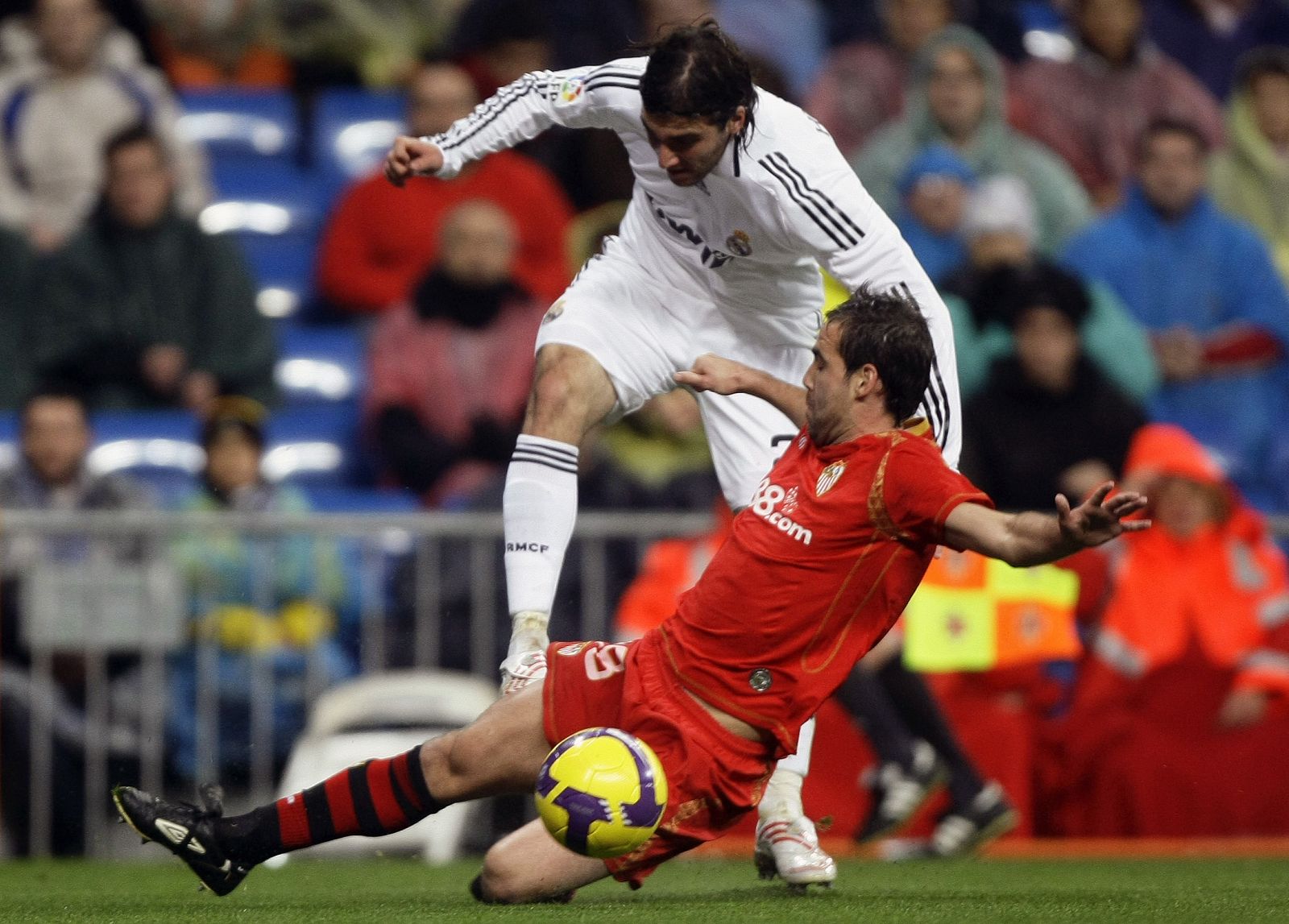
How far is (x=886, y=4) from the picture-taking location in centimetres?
1348

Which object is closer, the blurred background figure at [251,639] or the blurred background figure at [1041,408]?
the blurred background figure at [251,639]

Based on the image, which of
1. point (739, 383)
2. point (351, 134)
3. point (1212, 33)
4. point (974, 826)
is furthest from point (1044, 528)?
point (1212, 33)

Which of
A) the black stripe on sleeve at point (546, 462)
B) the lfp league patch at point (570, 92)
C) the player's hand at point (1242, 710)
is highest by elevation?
the lfp league patch at point (570, 92)

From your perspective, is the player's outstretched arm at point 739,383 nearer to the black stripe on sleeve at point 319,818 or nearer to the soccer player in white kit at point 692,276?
the soccer player in white kit at point 692,276

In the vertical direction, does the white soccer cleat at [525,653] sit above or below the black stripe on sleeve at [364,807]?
above

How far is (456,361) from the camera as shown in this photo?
11.5m

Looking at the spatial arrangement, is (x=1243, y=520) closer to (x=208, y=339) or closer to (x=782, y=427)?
(x=782, y=427)

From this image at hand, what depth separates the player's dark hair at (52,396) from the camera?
10281mm

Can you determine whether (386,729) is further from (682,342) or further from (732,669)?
(732,669)

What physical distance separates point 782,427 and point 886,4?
22.1 feet

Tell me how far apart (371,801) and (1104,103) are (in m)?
8.89

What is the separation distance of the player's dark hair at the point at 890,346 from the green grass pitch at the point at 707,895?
138cm

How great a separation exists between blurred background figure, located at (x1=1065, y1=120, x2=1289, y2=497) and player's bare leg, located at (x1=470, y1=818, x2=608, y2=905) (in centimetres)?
686

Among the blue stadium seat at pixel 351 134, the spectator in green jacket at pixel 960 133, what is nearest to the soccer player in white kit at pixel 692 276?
the spectator in green jacket at pixel 960 133
